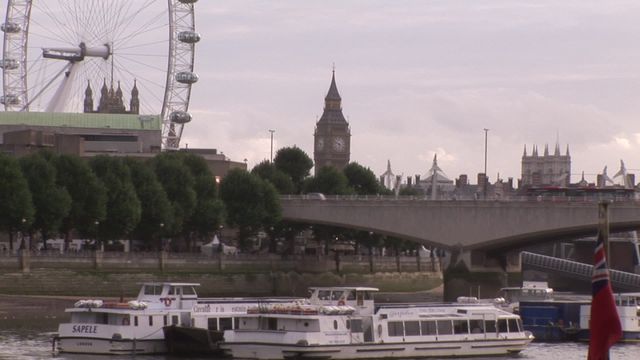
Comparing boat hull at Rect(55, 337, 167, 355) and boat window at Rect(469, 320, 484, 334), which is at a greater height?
boat window at Rect(469, 320, 484, 334)

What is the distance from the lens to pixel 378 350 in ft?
239

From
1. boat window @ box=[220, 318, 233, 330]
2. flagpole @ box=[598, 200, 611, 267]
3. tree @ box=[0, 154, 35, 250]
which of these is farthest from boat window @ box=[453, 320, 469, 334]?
tree @ box=[0, 154, 35, 250]

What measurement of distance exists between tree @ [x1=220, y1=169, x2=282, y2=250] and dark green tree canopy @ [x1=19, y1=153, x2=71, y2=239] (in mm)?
23163

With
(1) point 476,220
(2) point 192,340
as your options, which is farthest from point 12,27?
(2) point 192,340

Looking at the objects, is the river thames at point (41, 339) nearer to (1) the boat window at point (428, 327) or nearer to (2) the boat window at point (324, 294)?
(1) the boat window at point (428, 327)

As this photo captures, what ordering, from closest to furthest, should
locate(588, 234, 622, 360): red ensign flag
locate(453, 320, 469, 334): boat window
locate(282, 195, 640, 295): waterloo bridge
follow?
locate(588, 234, 622, 360): red ensign flag → locate(453, 320, 469, 334): boat window → locate(282, 195, 640, 295): waterloo bridge

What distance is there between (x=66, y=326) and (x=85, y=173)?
52755 millimetres

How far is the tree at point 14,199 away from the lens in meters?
118

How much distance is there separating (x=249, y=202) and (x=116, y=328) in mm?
69674

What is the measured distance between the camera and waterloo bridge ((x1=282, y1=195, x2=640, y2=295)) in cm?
12269

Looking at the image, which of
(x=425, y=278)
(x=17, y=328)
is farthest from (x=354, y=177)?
(x=17, y=328)

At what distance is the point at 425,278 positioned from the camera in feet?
513

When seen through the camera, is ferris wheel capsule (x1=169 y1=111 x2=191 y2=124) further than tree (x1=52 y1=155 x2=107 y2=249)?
Yes

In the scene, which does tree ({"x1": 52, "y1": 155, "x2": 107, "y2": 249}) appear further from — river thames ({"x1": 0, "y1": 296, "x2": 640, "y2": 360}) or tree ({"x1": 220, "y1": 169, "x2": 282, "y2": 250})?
tree ({"x1": 220, "y1": 169, "x2": 282, "y2": 250})
